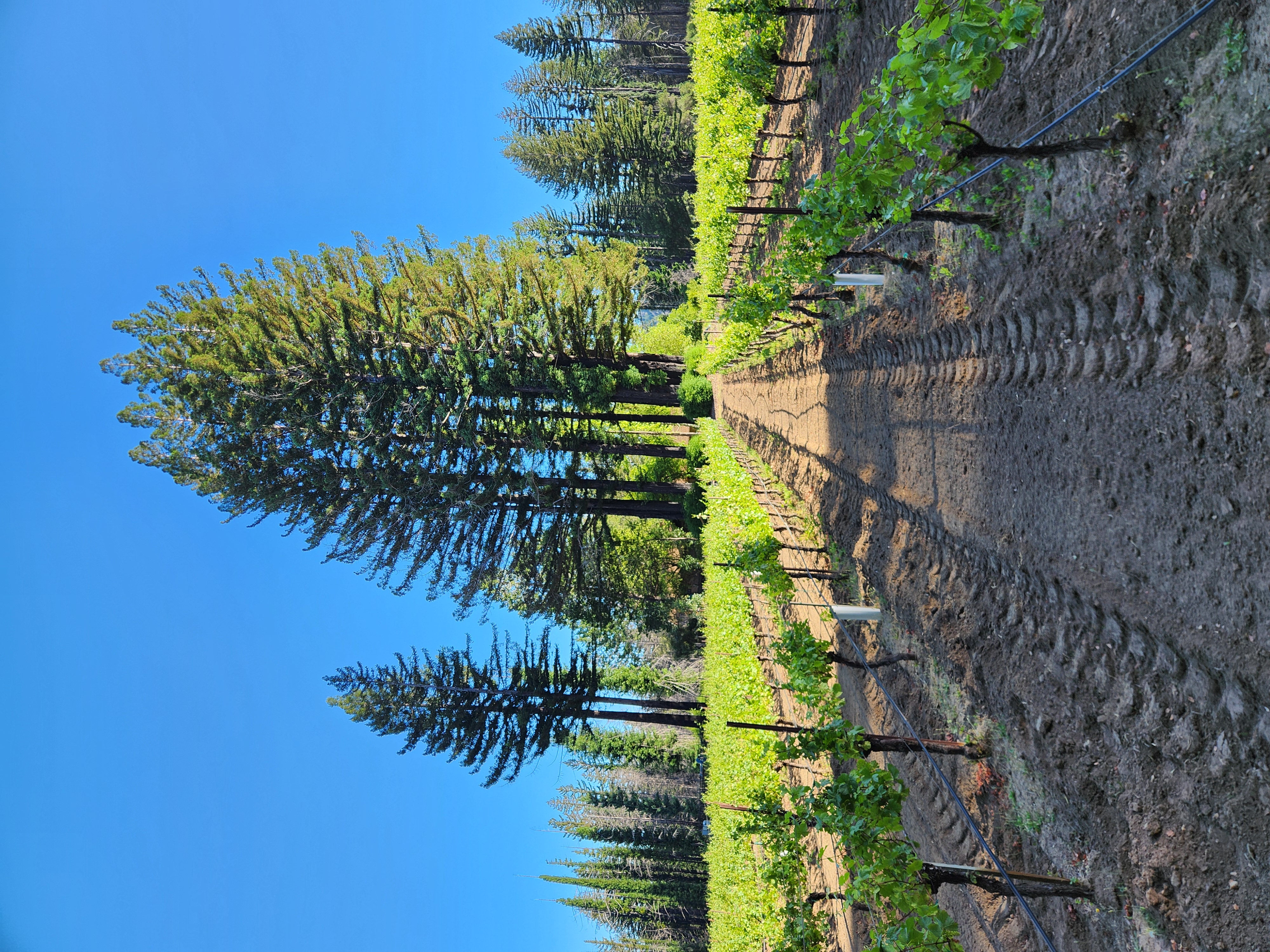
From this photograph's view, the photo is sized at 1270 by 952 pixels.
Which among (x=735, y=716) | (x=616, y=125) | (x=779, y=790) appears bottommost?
(x=779, y=790)

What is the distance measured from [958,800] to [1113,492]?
252 centimetres

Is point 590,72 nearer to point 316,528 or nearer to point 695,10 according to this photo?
point 695,10

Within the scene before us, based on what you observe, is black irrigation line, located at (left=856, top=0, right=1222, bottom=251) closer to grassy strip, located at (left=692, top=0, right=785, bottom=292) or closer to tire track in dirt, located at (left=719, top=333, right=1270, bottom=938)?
tire track in dirt, located at (left=719, top=333, right=1270, bottom=938)

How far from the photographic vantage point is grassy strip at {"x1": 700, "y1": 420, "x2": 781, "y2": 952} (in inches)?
466

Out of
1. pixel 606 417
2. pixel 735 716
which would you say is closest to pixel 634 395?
pixel 606 417

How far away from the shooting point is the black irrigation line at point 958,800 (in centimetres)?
423

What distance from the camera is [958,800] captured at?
5.24m

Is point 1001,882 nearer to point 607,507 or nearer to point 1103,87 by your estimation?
point 1103,87

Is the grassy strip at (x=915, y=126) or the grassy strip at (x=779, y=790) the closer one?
the grassy strip at (x=915, y=126)

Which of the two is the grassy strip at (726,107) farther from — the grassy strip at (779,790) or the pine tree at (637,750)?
the pine tree at (637,750)

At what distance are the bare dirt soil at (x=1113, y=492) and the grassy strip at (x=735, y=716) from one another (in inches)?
194

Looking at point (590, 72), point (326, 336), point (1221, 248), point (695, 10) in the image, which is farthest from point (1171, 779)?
point (590, 72)

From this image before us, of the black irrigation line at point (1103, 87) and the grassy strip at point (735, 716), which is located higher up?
the black irrigation line at point (1103, 87)

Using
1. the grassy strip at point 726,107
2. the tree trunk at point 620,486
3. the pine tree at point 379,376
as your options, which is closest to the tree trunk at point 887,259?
the grassy strip at point 726,107
